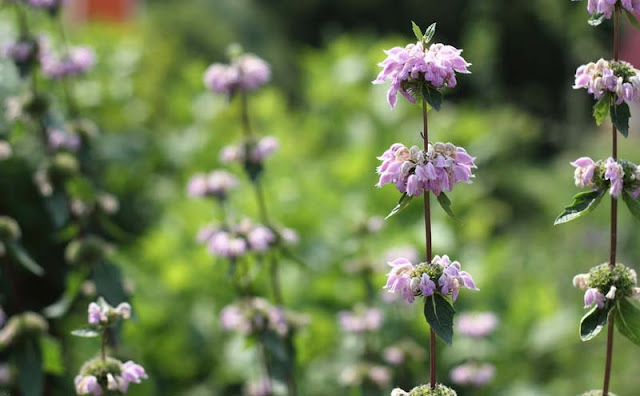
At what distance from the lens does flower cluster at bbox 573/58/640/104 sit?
1.70 meters

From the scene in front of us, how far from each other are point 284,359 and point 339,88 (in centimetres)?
488

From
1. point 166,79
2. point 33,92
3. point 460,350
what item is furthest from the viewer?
point 166,79

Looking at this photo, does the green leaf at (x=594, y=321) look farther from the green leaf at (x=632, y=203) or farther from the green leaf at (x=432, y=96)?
the green leaf at (x=432, y=96)

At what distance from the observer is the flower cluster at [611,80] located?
1.70 m

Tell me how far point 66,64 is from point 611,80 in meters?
2.04

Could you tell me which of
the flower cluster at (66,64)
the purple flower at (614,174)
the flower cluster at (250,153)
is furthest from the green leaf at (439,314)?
the flower cluster at (66,64)

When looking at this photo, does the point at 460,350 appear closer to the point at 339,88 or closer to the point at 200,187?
the point at 200,187

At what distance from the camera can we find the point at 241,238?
2779mm

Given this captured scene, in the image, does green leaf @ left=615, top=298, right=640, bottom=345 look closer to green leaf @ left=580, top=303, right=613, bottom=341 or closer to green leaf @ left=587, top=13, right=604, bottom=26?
green leaf @ left=580, top=303, right=613, bottom=341

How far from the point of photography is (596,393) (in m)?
1.85

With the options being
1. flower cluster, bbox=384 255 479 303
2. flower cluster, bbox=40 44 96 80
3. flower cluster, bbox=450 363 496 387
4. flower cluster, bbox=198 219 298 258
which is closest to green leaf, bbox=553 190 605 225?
flower cluster, bbox=384 255 479 303

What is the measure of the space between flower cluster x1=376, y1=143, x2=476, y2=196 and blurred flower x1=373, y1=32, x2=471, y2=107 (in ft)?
0.34

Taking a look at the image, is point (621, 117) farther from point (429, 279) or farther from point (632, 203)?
point (429, 279)

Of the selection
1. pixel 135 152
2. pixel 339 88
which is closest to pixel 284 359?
pixel 135 152
